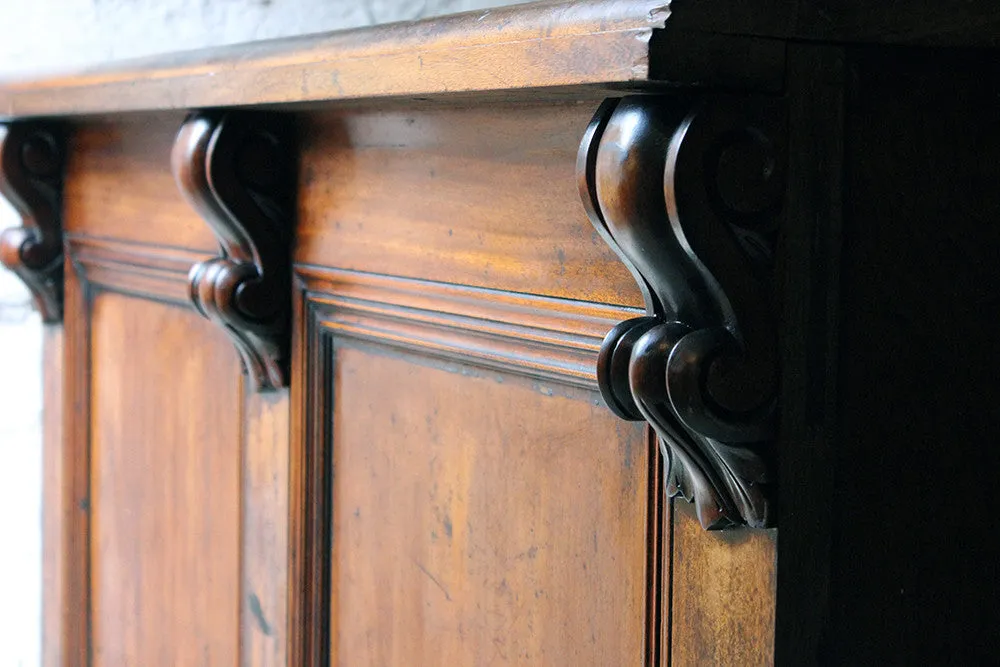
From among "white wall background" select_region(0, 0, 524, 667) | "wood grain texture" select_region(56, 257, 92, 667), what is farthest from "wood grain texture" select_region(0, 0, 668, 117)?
"white wall background" select_region(0, 0, 524, 667)

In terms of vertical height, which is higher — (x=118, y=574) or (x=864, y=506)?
(x=864, y=506)

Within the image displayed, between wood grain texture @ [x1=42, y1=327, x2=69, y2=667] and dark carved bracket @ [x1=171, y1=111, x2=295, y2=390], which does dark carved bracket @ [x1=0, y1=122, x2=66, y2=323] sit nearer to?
wood grain texture @ [x1=42, y1=327, x2=69, y2=667]

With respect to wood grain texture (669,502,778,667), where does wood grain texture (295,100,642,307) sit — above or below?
above

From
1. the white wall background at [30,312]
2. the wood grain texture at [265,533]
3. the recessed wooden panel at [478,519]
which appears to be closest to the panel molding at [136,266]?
the wood grain texture at [265,533]

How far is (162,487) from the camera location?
998 millimetres

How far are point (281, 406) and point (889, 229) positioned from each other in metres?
0.48

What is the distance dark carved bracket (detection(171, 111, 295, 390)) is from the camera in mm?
790

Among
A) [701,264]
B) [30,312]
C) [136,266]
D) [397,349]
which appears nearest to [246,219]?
[397,349]

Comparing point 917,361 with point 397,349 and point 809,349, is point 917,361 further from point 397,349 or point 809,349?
point 397,349

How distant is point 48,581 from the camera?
1.23 metres

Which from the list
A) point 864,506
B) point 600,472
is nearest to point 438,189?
point 600,472

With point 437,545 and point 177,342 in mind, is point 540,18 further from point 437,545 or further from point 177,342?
point 177,342

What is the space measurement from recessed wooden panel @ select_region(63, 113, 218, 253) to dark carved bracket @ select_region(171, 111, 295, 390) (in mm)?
88

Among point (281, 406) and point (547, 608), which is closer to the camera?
point (547, 608)
